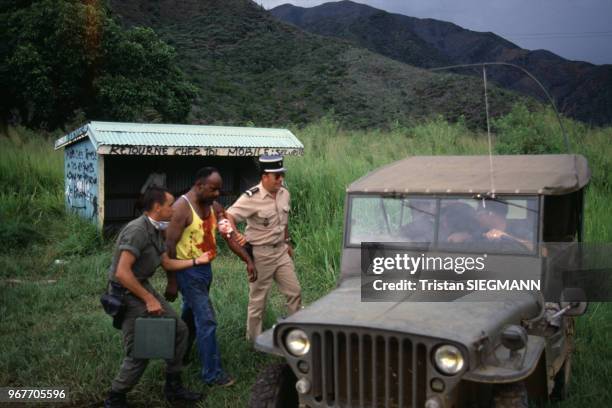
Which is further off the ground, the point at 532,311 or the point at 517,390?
the point at 532,311

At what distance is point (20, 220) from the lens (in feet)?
36.9

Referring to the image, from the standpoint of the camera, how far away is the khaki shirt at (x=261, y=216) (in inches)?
210

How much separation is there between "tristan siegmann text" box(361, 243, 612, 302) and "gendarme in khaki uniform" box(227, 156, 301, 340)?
4.01 ft

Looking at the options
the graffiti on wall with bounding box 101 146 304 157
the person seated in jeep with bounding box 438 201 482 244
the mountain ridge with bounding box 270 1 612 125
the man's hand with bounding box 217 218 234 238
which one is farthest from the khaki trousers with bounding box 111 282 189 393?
the mountain ridge with bounding box 270 1 612 125

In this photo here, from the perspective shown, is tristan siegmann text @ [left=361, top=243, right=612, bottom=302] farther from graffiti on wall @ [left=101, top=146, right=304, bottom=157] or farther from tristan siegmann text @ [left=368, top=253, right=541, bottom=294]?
graffiti on wall @ [left=101, top=146, right=304, bottom=157]

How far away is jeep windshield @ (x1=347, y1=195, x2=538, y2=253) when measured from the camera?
402cm

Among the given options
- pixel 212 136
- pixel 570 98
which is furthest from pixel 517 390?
pixel 570 98

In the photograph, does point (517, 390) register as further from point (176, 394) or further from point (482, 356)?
point (176, 394)

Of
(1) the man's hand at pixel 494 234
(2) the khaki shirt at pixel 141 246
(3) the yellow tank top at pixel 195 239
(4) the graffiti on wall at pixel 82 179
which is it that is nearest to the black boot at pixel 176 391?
(2) the khaki shirt at pixel 141 246

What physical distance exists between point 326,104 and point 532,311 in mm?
33237

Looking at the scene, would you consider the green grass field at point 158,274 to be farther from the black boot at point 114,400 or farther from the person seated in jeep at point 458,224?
the person seated in jeep at point 458,224

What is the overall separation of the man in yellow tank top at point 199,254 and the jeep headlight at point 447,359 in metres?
2.11

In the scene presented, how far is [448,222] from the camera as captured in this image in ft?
13.8

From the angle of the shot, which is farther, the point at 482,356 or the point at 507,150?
the point at 507,150
